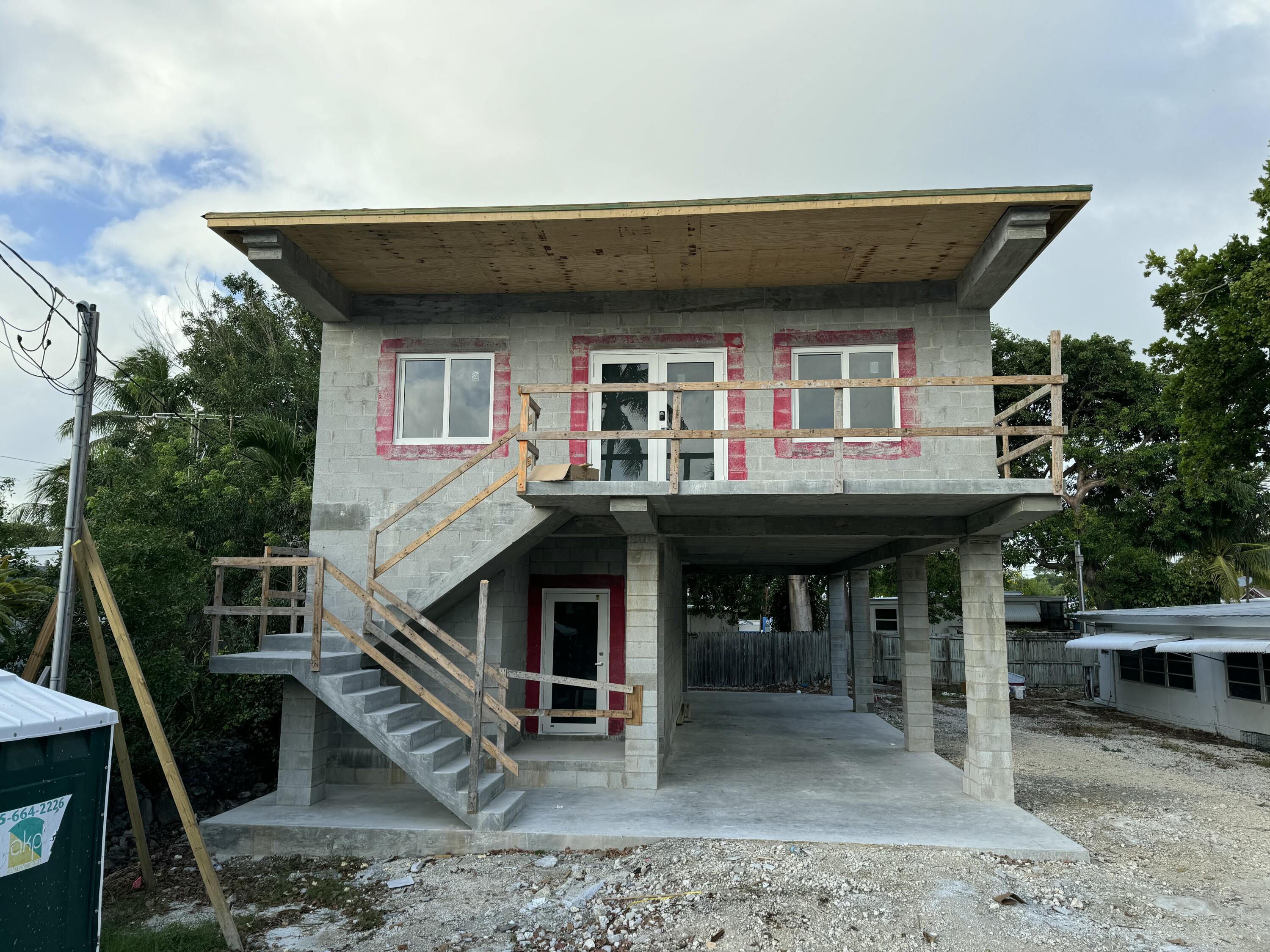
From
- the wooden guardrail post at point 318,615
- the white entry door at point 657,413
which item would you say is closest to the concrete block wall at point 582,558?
the white entry door at point 657,413

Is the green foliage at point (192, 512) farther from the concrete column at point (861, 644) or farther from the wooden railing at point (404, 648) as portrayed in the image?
the concrete column at point (861, 644)

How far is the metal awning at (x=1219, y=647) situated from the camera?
1440cm

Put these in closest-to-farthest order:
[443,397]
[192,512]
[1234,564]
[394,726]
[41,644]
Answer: [41,644]
[394,726]
[443,397]
[192,512]
[1234,564]

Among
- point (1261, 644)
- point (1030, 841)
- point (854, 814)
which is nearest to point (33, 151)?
point (854, 814)

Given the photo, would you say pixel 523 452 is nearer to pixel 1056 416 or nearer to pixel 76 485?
pixel 76 485

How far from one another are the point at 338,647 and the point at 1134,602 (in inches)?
948

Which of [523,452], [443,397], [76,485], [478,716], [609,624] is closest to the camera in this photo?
[76,485]

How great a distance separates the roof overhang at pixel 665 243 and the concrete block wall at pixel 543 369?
0.22m

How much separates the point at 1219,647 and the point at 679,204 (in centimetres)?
1373

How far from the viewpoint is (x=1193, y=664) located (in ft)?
58.0

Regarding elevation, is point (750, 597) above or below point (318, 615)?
above

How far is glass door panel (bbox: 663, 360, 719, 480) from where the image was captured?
10703 mm

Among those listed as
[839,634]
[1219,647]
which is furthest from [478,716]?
[1219,647]

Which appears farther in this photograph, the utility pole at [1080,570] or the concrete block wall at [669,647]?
the utility pole at [1080,570]
